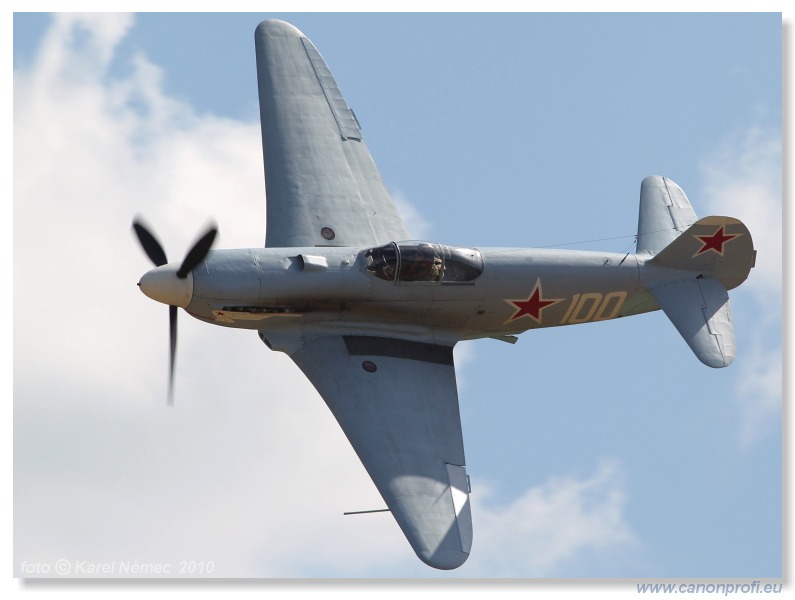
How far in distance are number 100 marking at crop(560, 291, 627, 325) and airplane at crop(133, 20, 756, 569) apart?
0.08ft

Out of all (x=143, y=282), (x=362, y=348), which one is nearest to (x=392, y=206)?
(x=362, y=348)

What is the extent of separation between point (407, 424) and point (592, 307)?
4522 mm

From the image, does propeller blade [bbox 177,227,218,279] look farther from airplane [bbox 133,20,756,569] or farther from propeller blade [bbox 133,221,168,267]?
propeller blade [bbox 133,221,168,267]

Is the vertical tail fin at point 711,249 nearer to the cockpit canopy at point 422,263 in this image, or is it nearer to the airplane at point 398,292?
the airplane at point 398,292

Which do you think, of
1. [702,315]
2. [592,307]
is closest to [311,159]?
[592,307]

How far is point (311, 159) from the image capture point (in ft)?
100.0

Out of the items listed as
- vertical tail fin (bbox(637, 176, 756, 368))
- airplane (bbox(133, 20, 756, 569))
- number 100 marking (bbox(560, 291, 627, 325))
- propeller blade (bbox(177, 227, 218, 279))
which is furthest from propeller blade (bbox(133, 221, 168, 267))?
vertical tail fin (bbox(637, 176, 756, 368))

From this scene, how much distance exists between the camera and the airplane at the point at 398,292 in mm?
26797

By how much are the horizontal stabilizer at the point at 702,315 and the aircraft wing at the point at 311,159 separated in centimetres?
502

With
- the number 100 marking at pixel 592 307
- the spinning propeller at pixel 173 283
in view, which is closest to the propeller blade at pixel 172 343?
the spinning propeller at pixel 173 283

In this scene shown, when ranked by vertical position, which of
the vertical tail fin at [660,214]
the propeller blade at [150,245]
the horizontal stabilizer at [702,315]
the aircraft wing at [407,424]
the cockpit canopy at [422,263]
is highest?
the vertical tail fin at [660,214]

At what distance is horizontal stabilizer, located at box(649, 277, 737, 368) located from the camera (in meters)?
28.7

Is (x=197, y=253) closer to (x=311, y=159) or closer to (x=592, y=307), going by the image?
(x=311, y=159)

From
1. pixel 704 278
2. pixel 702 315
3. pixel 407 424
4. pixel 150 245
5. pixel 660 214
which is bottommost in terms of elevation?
pixel 407 424
